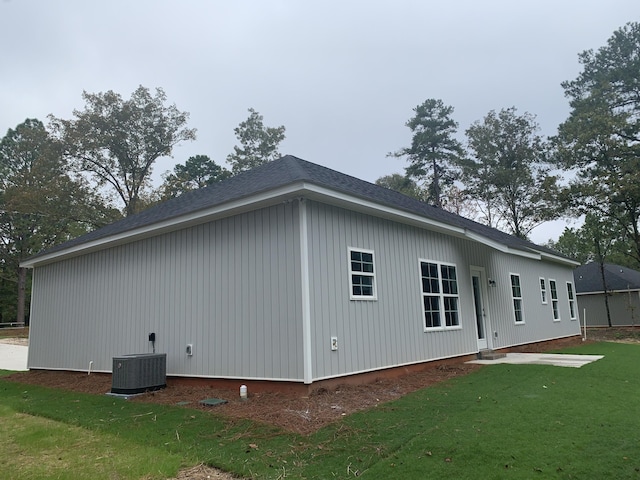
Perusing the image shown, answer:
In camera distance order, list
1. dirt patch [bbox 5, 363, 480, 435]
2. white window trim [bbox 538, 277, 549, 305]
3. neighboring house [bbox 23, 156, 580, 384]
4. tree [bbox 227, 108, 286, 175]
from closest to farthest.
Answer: dirt patch [bbox 5, 363, 480, 435]
neighboring house [bbox 23, 156, 580, 384]
white window trim [bbox 538, 277, 549, 305]
tree [bbox 227, 108, 286, 175]

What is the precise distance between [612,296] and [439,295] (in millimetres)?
22553

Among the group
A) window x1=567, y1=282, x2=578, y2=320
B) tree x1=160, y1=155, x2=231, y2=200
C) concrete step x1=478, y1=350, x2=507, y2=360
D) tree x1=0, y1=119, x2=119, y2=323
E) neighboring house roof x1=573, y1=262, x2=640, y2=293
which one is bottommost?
concrete step x1=478, y1=350, x2=507, y2=360

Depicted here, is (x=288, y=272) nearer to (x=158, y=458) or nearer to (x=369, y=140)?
(x=158, y=458)

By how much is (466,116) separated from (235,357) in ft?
96.1

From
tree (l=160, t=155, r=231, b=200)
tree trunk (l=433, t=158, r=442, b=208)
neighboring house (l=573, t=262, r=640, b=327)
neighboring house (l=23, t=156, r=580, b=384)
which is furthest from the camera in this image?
tree (l=160, t=155, r=231, b=200)

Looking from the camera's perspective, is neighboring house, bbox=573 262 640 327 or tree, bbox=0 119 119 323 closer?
tree, bbox=0 119 119 323

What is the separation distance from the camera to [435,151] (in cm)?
3062

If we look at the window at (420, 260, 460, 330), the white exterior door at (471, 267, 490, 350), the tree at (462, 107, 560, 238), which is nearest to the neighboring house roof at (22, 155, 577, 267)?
the window at (420, 260, 460, 330)

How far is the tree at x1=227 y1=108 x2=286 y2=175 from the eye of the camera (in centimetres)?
3109

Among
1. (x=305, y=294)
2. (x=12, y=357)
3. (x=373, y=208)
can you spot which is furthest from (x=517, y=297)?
(x=12, y=357)

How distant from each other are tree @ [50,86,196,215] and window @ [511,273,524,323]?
22659mm

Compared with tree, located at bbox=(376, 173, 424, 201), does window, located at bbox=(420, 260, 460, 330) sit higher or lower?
lower

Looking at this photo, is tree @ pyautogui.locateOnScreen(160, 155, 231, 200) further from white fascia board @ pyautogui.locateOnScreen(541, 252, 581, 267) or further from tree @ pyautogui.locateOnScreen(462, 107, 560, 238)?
white fascia board @ pyautogui.locateOnScreen(541, 252, 581, 267)

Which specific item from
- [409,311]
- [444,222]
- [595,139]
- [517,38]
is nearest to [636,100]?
[595,139]
